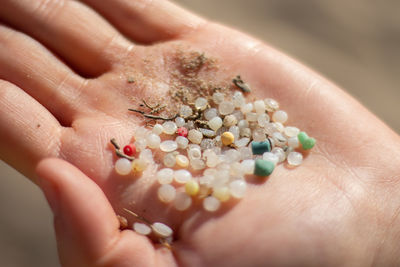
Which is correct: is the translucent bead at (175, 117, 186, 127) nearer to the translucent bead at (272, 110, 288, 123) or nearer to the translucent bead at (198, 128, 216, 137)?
the translucent bead at (198, 128, 216, 137)

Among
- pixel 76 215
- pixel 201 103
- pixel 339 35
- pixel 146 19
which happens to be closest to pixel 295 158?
pixel 201 103

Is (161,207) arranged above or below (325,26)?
below

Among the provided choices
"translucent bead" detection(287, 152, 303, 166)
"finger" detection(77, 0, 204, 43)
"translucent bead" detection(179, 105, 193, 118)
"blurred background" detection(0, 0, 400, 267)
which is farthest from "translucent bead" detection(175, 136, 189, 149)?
"blurred background" detection(0, 0, 400, 267)

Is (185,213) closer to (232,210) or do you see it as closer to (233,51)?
(232,210)

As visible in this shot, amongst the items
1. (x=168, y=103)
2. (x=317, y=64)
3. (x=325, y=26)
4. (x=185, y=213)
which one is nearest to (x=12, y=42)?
(x=168, y=103)

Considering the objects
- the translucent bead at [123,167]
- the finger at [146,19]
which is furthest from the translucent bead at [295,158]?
the finger at [146,19]

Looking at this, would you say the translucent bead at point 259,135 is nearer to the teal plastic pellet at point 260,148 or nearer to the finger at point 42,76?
the teal plastic pellet at point 260,148

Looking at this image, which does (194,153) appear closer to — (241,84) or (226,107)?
(226,107)

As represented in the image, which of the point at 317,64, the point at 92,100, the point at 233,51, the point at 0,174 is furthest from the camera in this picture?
the point at 317,64
